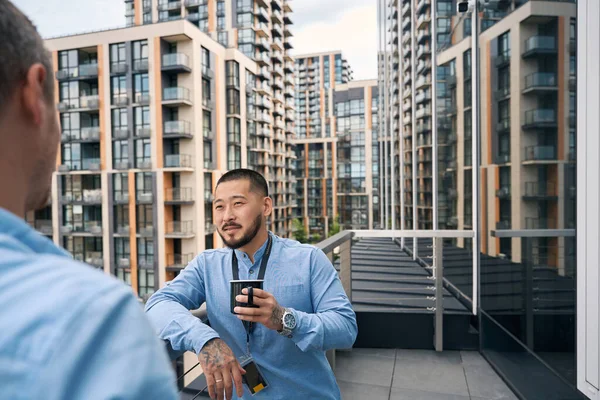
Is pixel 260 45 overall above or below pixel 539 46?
above

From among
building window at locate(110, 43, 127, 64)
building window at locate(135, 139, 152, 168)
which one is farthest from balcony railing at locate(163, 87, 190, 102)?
building window at locate(110, 43, 127, 64)

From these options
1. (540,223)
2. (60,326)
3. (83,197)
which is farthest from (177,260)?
(60,326)

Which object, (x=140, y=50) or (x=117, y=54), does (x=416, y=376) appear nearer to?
(x=140, y=50)

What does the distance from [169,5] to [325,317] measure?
48.6 metres

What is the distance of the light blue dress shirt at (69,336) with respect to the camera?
40 cm

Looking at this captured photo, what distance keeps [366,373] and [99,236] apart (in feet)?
103

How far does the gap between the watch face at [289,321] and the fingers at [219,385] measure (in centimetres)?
27

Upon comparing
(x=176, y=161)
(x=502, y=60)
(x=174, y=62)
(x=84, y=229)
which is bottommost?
(x=84, y=229)

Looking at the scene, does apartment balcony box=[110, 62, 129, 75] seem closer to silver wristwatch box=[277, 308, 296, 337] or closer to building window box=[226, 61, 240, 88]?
building window box=[226, 61, 240, 88]

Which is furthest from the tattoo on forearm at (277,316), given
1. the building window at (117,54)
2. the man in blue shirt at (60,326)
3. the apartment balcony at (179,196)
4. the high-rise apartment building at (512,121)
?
the building window at (117,54)

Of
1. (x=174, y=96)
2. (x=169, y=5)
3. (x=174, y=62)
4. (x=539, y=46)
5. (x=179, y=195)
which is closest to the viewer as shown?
(x=539, y=46)

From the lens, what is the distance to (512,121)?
3645mm

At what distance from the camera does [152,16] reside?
143 feet

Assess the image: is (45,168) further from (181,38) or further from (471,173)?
(181,38)
